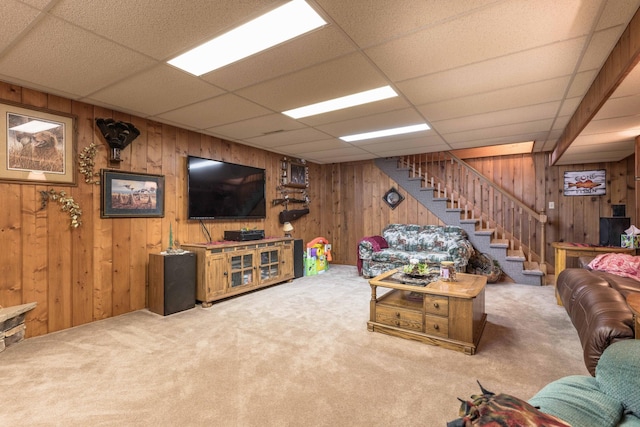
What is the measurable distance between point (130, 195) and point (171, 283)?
1.13 meters

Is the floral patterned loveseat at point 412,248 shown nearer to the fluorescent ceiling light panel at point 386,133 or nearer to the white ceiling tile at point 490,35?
the fluorescent ceiling light panel at point 386,133

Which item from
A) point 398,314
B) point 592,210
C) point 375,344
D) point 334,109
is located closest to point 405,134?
point 334,109

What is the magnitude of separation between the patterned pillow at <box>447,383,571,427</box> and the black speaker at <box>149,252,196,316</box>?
3421 mm

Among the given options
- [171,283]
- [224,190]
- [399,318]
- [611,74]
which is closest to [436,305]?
[399,318]

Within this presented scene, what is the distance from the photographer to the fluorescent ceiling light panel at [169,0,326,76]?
5.74 ft

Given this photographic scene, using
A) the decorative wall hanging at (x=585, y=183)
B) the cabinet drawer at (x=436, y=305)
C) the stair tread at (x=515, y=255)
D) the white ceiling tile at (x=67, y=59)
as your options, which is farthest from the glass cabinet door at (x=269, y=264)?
the decorative wall hanging at (x=585, y=183)

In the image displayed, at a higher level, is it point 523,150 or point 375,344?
point 523,150

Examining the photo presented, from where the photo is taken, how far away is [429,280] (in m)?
3.10

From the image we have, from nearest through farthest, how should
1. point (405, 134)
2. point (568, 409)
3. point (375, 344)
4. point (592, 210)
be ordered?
point (568, 409), point (375, 344), point (405, 134), point (592, 210)

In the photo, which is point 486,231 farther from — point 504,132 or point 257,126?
point 257,126

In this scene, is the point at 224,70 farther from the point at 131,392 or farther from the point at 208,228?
the point at 208,228

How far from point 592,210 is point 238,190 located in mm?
5927

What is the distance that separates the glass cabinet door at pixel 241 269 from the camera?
4.14m

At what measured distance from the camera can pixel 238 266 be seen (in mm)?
4215
